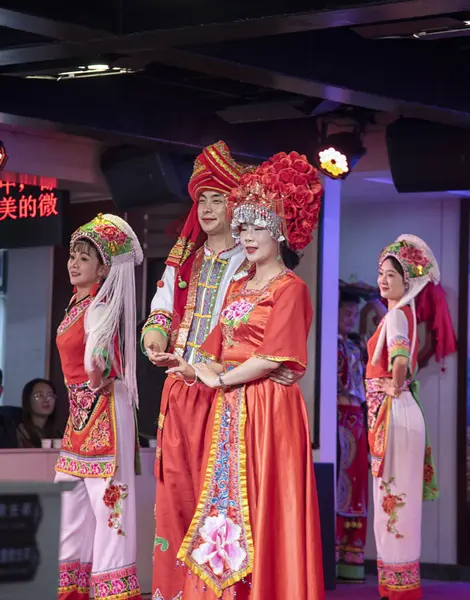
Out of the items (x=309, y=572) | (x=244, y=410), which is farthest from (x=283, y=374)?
(x=309, y=572)

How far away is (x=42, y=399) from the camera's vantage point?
7.62 m

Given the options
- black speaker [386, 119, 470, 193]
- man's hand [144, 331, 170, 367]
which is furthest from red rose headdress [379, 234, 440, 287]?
man's hand [144, 331, 170, 367]

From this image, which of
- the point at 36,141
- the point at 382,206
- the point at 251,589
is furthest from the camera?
the point at 382,206

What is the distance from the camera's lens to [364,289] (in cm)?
838

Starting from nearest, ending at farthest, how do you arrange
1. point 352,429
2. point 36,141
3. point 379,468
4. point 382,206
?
point 379,468, point 36,141, point 352,429, point 382,206

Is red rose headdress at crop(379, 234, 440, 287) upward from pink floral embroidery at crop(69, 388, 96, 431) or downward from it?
upward

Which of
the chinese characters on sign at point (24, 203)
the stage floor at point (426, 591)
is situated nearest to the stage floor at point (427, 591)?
the stage floor at point (426, 591)

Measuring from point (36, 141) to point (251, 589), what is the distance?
11.6ft

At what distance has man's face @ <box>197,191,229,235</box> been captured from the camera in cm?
531

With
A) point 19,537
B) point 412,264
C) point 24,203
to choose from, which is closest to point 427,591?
point 412,264

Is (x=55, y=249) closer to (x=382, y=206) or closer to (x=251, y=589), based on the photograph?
(x=382, y=206)

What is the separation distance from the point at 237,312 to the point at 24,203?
160 inches

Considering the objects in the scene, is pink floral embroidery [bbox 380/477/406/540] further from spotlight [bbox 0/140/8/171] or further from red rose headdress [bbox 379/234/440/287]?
spotlight [bbox 0/140/8/171]

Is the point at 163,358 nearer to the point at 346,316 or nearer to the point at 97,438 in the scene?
the point at 97,438
